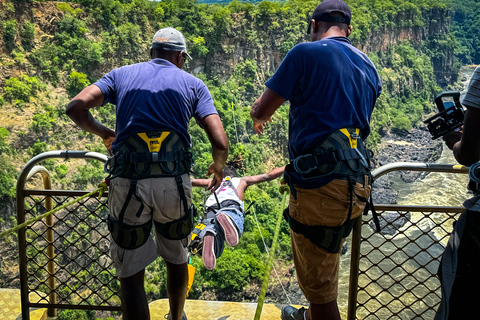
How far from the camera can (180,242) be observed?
263 centimetres

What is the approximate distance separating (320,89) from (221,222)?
253 centimetres

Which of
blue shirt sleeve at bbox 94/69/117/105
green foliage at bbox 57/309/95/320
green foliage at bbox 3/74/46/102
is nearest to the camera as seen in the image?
blue shirt sleeve at bbox 94/69/117/105

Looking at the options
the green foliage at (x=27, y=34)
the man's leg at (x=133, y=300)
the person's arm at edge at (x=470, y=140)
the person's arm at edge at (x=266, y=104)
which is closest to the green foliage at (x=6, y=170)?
the green foliage at (x=27, y=34)

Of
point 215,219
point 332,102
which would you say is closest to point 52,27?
point 215,219

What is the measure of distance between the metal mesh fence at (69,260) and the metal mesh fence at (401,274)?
5.96ft

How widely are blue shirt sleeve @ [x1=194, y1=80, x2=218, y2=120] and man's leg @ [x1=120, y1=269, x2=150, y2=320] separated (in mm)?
1026

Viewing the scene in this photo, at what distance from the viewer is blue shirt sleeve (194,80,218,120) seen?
105 inches

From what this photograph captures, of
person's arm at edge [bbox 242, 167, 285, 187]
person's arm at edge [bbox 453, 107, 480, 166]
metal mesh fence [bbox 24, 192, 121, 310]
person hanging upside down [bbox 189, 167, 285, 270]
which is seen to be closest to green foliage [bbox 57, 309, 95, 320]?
metal mesh fence [bbox 24, 192, 121, 310]

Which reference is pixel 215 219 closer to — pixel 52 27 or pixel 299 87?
pixel 299 87

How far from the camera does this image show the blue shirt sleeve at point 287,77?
2.15m

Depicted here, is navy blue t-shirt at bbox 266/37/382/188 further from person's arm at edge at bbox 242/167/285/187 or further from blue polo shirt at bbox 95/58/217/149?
person's arm at edge at bbox 242/167/285/187

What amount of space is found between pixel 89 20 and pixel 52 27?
118 inches

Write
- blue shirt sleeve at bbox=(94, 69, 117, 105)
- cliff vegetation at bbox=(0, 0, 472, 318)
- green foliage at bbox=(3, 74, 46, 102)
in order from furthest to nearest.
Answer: green foliage at bbox=(3, 74, 46, 102) → cliff vegetation at bbox=(0, 0, 472, 318) → blue shirt sleeve at bbox=(94, 69, 117, 105)

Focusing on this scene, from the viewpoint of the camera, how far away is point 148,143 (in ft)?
8.16
